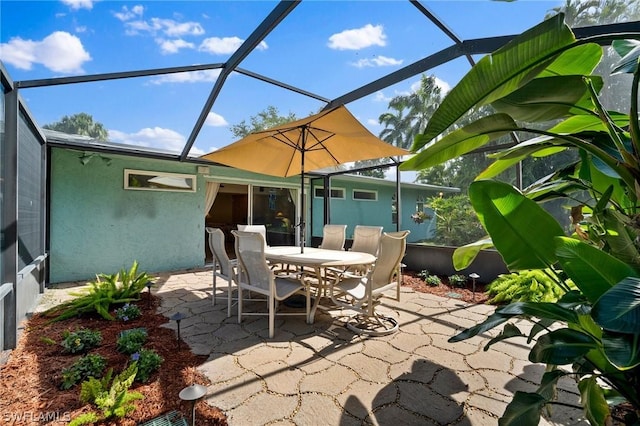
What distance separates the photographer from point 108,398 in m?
2.00

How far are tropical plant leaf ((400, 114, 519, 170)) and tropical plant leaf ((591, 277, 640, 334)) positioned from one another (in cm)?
73

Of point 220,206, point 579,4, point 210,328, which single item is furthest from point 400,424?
point 579,4

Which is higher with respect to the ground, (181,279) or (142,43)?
(142,43)

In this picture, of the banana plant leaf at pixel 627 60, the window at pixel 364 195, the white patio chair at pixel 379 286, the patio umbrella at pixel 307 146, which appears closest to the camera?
the banana plant leaf at pixel 627 60

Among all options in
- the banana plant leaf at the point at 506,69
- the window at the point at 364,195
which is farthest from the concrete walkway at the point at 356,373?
the window at the point at 364,195

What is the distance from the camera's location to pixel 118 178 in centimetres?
657

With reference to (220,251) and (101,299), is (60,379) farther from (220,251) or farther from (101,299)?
(220,251)

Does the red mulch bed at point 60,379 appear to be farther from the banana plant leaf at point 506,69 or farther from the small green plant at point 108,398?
the banana plant leaf at point 506,69

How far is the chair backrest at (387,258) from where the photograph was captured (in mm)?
3678

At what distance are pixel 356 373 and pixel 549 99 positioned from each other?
243cm

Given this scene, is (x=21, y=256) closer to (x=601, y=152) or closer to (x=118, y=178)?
(x=118, y=178)

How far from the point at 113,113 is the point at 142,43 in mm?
8744

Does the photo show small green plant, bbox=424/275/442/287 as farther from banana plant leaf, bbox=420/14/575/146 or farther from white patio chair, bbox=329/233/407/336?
banana plant leaf, bbox=420/14/575/146

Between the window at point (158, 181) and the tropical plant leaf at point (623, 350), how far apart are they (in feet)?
25.8
